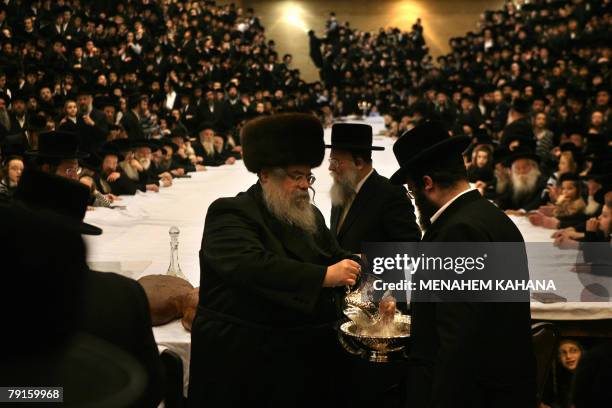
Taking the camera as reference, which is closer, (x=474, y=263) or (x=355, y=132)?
(x=474, y=263)

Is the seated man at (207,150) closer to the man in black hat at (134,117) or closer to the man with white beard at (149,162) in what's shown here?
the man in black hat at (134,117)

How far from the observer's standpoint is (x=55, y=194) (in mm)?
2393

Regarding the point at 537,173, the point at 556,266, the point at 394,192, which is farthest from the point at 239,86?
the point at 394,192

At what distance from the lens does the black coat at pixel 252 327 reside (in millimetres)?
2764

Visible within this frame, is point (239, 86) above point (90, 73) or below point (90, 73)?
above

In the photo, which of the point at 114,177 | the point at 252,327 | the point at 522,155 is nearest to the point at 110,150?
the point at 114,177

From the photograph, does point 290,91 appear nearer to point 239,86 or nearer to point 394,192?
point 239,86

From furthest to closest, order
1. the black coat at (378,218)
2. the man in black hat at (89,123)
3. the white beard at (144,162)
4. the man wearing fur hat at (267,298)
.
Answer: the man in black hat at (89,123) < the white beard at (144,162) < the black coat at (378,218) < the man wearing fur hat at (267,298)

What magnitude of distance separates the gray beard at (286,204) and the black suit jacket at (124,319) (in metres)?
0.87

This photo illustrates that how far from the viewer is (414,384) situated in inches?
104

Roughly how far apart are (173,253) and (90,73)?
11.4 meters

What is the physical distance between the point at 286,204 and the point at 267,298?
383 millimetres

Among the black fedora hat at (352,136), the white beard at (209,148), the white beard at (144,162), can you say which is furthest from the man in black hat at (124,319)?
the white beard at (209,148)

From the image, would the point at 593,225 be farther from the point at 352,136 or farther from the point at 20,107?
the point at 20,107
